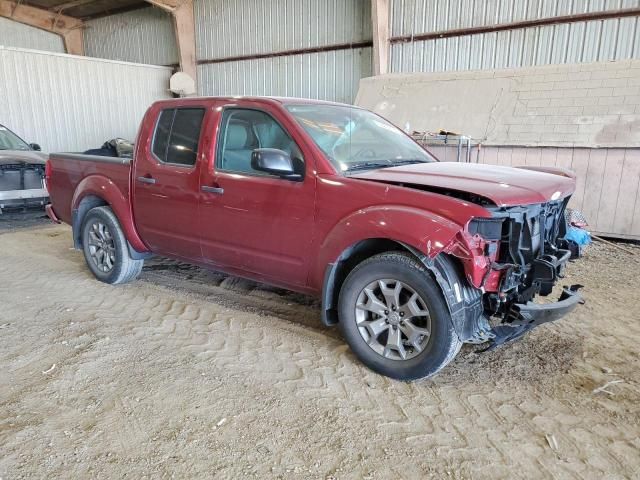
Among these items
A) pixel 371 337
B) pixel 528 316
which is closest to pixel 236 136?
pixel 371 337

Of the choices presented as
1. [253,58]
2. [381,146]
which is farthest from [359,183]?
[253,58]

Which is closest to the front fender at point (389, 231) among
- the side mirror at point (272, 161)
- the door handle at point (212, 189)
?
the side mirror at point (272, 161)

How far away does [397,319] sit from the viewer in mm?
2951

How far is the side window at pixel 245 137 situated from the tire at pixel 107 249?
5.05ft

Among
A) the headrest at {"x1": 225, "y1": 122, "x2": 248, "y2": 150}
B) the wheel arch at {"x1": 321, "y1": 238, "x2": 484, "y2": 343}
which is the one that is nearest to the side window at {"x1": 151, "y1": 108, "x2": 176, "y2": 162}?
the headrest at {"x1": 225, "y1": 122, "x2": 248, "y2": 150}

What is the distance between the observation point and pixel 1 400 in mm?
2770

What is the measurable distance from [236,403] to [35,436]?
102cm

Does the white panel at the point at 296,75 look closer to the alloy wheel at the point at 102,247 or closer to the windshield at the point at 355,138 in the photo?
the windshield at the point at 355,138

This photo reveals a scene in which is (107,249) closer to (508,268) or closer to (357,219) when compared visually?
(357,219)

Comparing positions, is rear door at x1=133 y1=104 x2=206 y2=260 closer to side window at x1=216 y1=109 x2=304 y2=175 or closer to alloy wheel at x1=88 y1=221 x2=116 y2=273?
side window at x1=216 y1=109 x2=304 y2=175

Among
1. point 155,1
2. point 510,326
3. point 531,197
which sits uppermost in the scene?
point 155,1

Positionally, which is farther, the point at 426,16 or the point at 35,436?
the point at 426,16

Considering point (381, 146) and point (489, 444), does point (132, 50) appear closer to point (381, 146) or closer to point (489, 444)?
point (381, 146)

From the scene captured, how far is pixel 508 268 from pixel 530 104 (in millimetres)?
5776
